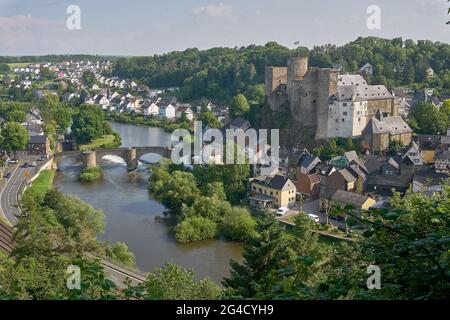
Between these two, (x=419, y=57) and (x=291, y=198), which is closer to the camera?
(x=291, y=198)

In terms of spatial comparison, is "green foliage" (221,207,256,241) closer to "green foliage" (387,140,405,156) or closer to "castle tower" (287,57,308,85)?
"green foliage" (387,140,405,156)

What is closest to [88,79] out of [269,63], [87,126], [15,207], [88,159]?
[269,63]

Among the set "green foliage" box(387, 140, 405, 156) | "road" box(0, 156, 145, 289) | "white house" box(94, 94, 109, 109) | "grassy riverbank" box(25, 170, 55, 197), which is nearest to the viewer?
"road" box(0, 156, 145, 289)

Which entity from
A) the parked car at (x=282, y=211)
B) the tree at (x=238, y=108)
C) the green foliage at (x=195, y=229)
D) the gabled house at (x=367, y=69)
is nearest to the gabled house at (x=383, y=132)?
the parked car at (x=282, y=211)

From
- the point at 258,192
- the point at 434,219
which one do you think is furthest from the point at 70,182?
the point at 434,219

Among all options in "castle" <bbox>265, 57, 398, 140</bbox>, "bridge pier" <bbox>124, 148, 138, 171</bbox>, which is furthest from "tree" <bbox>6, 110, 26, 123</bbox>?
"castle" <bbox>265, 57, 398, 140</bbox>
